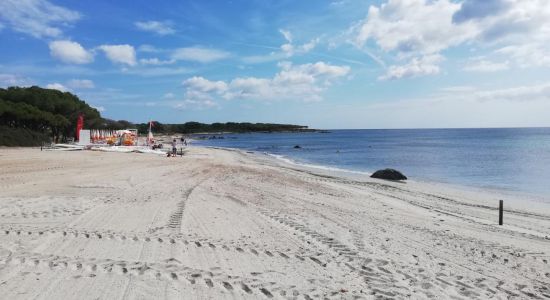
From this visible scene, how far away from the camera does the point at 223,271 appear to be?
5949 mm

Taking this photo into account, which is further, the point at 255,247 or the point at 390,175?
the point at 390,175

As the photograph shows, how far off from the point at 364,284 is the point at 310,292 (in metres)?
0.85

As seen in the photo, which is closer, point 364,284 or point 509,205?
point 364,284

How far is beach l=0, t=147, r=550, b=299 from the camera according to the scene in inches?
214

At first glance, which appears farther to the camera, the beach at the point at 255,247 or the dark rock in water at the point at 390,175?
the dark rock in water at the point at 390,175

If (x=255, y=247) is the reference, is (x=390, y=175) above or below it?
below

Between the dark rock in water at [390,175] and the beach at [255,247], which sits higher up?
the beach at [255,247]

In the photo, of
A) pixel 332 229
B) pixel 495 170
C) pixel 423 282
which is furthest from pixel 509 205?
pixel 495 170

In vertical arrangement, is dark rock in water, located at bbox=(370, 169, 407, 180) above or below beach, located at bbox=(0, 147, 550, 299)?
below

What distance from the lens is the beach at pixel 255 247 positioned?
17.8 ft

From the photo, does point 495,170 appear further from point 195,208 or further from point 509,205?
point 195,208

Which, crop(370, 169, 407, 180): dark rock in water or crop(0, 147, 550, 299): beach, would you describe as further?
crop(370, 169, 407, 180): dark rock in water

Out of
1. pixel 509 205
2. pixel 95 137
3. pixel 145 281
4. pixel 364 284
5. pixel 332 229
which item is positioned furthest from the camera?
pixel 95 137

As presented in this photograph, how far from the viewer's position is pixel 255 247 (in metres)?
7.34
